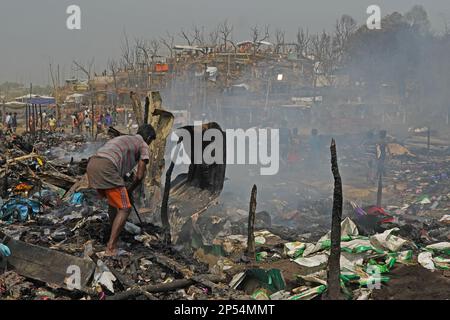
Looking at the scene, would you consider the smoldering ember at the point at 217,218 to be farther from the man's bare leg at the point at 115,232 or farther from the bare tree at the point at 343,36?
the bare tree at the point at 343,36

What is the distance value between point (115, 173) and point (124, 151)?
0.89 ft

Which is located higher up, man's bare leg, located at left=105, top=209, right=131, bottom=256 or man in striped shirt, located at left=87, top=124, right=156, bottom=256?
man in striped shirt, located at left=87, top=124, right=156, bottom=256

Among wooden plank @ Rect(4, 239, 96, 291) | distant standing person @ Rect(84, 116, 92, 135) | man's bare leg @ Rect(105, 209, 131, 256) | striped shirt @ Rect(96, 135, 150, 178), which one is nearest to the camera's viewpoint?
wooden plank @ Rect(4, 239, 96, 291)

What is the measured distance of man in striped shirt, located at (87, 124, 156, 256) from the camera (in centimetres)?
474

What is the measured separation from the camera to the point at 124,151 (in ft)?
16.2

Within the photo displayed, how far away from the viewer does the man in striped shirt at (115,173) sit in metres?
4.74

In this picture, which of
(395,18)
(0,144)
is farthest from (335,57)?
(0,144)

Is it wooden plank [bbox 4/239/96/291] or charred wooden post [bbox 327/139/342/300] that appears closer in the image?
charred wooden post [bbox 327/139/342/300]

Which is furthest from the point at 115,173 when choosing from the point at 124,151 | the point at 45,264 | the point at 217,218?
the point at 217,218

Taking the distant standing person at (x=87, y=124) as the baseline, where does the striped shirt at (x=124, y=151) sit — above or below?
above

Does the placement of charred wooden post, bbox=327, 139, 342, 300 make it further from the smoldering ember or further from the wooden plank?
the wooden plank

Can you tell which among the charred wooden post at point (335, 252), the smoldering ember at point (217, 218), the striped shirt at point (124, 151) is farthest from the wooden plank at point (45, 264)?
the charred wooden post at point (335, 252)

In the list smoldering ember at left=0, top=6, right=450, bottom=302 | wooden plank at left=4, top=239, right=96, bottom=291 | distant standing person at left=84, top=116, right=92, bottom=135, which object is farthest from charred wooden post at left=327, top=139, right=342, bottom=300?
distant standing person at left=84, top=116, right=92, bottom=135
